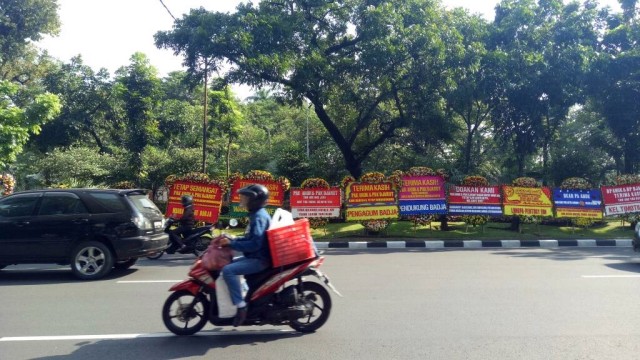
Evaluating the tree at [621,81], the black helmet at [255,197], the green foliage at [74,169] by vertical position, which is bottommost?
the black helmet at [255,197]

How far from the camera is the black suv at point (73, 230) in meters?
8.43

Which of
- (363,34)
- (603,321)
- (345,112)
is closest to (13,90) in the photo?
(363,34)

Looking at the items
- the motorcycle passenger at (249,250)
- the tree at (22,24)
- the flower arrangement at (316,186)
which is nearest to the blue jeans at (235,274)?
the motorcycle passenger at (249,250)

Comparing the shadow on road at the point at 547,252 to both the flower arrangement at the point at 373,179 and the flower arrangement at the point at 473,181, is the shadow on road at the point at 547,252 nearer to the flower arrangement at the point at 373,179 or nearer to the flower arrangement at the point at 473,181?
the flower arrangement at the point at 373,179

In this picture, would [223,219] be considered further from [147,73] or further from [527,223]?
[147,73]

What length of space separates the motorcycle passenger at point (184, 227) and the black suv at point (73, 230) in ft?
6.77

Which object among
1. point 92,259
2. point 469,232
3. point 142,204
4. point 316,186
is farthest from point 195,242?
point 469,232

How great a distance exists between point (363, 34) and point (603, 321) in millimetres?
13084

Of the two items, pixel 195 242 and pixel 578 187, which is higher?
pixel 578 187

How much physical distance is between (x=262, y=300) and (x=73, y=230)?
4894 mm

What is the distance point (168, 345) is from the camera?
16.2ft

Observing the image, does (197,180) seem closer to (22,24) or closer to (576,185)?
(576,185)

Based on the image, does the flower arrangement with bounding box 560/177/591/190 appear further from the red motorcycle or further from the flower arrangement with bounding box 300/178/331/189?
the red motorcycle

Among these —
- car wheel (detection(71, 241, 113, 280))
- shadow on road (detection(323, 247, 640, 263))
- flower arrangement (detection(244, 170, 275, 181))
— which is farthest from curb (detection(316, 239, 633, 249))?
car wheel (detection(71, 241, 113, 280))
